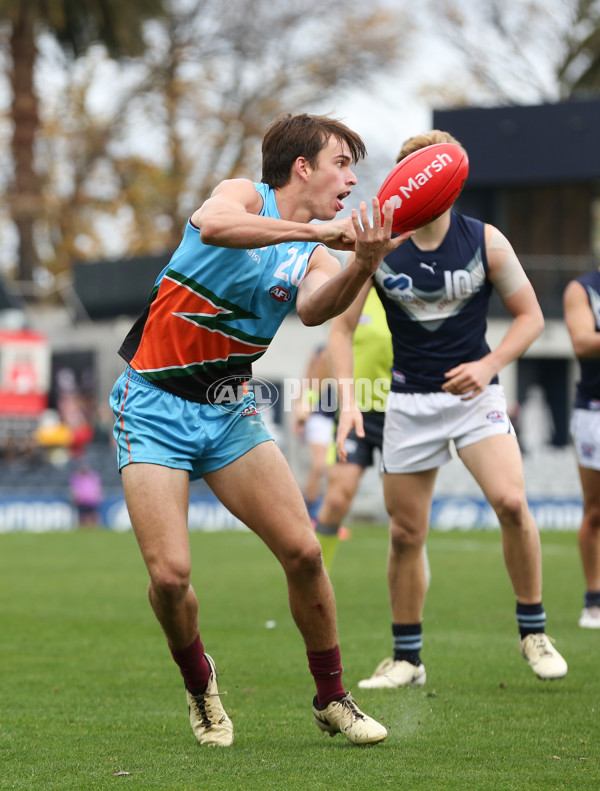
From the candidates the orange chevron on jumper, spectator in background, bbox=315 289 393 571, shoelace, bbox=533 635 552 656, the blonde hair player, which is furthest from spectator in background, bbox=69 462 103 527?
the orange chevron on jumper

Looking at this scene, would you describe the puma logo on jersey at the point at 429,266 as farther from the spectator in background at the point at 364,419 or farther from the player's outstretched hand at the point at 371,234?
the spectator in background at the point at 364,419

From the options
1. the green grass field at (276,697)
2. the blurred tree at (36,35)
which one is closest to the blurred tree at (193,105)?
the blurred tree at (36,35)

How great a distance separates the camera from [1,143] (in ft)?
115

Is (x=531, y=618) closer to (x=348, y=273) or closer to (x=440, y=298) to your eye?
(x=440, y=298)

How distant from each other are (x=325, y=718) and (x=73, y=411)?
20.4 meters

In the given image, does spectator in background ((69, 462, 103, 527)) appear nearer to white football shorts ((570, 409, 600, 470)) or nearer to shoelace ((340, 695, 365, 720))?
white football shorts ((570, 409, 600, 470))

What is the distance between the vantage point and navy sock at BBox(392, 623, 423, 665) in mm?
6116

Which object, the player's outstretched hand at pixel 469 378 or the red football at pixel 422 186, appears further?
the player's outstretched hand at pixel 469 378

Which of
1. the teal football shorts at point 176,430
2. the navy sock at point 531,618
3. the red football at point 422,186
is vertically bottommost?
the navy sock at point 531,618

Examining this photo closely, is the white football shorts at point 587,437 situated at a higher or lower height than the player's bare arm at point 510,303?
lower

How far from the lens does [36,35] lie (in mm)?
26562

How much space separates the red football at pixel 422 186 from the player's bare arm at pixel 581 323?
2742 mm

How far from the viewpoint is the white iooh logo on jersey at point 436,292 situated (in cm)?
591

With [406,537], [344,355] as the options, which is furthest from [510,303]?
[406,537]
